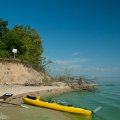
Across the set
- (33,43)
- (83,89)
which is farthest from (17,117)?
(33,43)

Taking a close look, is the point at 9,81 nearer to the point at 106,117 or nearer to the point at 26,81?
the point at 26,81

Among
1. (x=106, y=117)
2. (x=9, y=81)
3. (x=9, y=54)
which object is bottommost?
(x=106, y=117)

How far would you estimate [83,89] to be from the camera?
60156 mm

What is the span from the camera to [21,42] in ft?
206

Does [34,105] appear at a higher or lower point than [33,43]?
lower

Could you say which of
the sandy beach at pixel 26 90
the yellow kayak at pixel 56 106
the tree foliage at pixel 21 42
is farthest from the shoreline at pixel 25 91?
the tree foliage at pixel 21 42

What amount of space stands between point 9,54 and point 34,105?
30.2 meters

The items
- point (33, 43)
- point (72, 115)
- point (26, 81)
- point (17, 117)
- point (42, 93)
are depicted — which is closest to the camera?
point (17, 117)

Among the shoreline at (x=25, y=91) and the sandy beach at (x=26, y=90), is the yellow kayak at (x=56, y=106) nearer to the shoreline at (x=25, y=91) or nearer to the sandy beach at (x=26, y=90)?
the shoreline at (x=25, y=91)

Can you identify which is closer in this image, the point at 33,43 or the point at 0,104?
the point at 0,104

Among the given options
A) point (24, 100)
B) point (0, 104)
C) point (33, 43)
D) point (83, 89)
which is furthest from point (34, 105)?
point (33, 43)

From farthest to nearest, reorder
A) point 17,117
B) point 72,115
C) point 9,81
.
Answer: point 9,81 → point 72,115 → point 17,117

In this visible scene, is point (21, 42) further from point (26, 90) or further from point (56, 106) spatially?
point (56, 106)

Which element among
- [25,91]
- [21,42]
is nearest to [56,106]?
[25,91]
